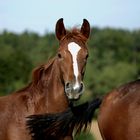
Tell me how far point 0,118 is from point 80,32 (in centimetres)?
166

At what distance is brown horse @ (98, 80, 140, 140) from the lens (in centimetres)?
596

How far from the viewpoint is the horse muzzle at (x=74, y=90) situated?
20.2ft

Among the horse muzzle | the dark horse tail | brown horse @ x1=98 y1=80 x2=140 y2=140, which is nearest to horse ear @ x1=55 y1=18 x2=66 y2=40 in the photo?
the horse muzzle

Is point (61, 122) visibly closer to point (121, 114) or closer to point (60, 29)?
point (121, 114)

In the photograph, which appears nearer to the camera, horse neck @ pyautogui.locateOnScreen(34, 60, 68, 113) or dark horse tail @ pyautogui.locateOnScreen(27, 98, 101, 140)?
dark horse tail @ pyautogui.locateOnScreen(27, 98, 101, 140)

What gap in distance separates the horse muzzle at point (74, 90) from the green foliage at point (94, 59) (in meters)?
19.2

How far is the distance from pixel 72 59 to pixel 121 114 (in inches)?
38.1

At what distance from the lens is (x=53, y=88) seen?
Answer: 6.80 metres

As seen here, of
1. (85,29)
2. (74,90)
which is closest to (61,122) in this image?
(74,90)

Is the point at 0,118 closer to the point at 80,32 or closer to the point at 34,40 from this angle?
the point at 80,32

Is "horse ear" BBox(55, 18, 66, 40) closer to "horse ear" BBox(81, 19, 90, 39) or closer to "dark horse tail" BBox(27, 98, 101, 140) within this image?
"horse ear" BBox(81, 19, 90, 39)

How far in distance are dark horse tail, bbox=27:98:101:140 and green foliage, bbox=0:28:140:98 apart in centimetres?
1877

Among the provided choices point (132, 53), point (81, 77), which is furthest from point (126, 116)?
point (132, 53)

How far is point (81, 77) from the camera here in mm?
6316
